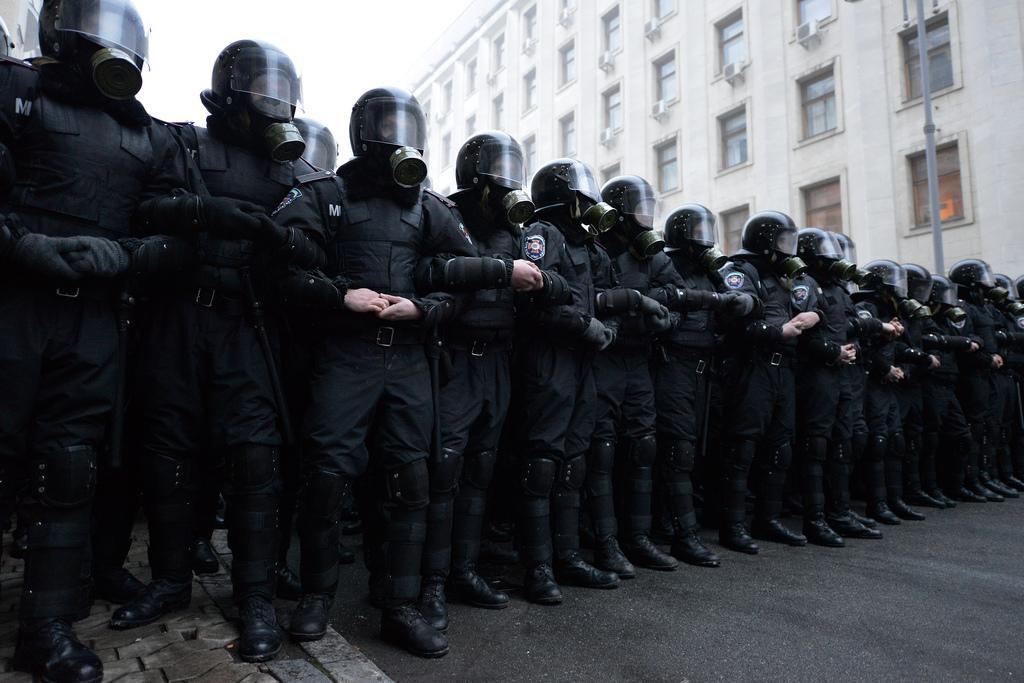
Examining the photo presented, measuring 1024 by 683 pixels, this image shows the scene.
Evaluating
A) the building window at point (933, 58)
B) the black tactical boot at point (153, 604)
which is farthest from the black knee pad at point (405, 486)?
the building window at point (933, 58)

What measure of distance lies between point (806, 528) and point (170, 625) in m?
3.94

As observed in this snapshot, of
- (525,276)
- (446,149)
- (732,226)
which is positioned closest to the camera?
(525,276)

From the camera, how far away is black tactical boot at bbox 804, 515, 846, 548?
4.54m

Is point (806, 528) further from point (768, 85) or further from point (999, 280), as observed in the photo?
point (768, 85)

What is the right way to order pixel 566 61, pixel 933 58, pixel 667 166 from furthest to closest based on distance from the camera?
1. pixel 566 61
2. pixel 667 166
3. pixel 933 58

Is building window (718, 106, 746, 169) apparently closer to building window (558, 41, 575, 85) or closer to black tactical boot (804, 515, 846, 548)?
building window (558, 41, 575, 85)

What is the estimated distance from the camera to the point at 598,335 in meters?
3.50

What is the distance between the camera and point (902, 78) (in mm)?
13656

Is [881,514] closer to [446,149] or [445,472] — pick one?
[445,472]

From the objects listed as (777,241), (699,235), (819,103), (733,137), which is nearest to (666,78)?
(733,137)

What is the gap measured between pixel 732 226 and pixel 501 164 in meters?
15.1

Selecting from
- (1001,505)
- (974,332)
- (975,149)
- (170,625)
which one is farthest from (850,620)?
(975,149)

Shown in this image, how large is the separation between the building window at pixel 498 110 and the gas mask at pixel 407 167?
25.4m

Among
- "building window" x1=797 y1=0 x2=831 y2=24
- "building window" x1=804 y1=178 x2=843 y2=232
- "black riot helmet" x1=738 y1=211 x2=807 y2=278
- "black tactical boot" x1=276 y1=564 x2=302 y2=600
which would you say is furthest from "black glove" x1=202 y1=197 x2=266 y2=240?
"building window" x1=797 y1=0 x2=831 y2=24
